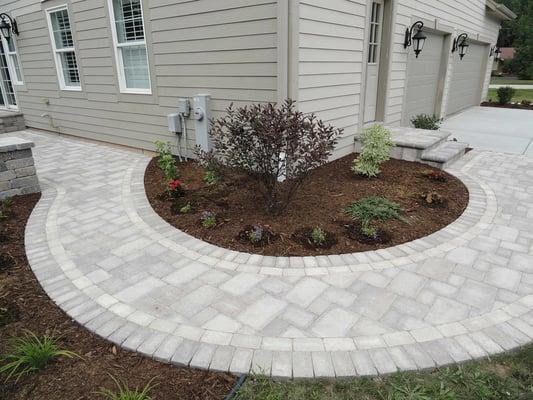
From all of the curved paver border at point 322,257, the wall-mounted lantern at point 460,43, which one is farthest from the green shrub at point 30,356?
the wall-mounted lantern at point 460,43

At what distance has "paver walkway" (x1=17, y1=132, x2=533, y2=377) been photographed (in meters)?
2.24

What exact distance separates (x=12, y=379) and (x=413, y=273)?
289 cm

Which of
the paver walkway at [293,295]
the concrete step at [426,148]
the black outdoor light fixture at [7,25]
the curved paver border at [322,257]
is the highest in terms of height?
the black outdoor light fixture at [7,25]

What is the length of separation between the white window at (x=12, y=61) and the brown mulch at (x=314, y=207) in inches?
290

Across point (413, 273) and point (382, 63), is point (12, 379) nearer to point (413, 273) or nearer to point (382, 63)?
point (413, 273)

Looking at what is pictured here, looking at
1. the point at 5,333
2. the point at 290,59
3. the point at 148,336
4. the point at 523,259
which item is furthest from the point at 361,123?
the point at 5,333

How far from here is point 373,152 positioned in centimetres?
518

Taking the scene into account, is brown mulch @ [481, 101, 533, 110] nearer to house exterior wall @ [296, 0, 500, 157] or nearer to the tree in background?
house exterior wall @ [296, 0, 500, 157]

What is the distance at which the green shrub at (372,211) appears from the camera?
12.7 feet

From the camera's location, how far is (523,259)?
326 centimetres

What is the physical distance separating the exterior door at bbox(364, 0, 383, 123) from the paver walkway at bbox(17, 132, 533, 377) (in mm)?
3470

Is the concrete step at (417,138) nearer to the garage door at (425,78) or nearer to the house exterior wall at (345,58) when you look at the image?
the house exterior wall at (345,58)

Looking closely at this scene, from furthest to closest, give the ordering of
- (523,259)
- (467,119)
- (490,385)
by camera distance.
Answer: (467,119) < (523,259) < (490,385)

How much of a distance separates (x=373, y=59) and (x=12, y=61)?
977 cm
